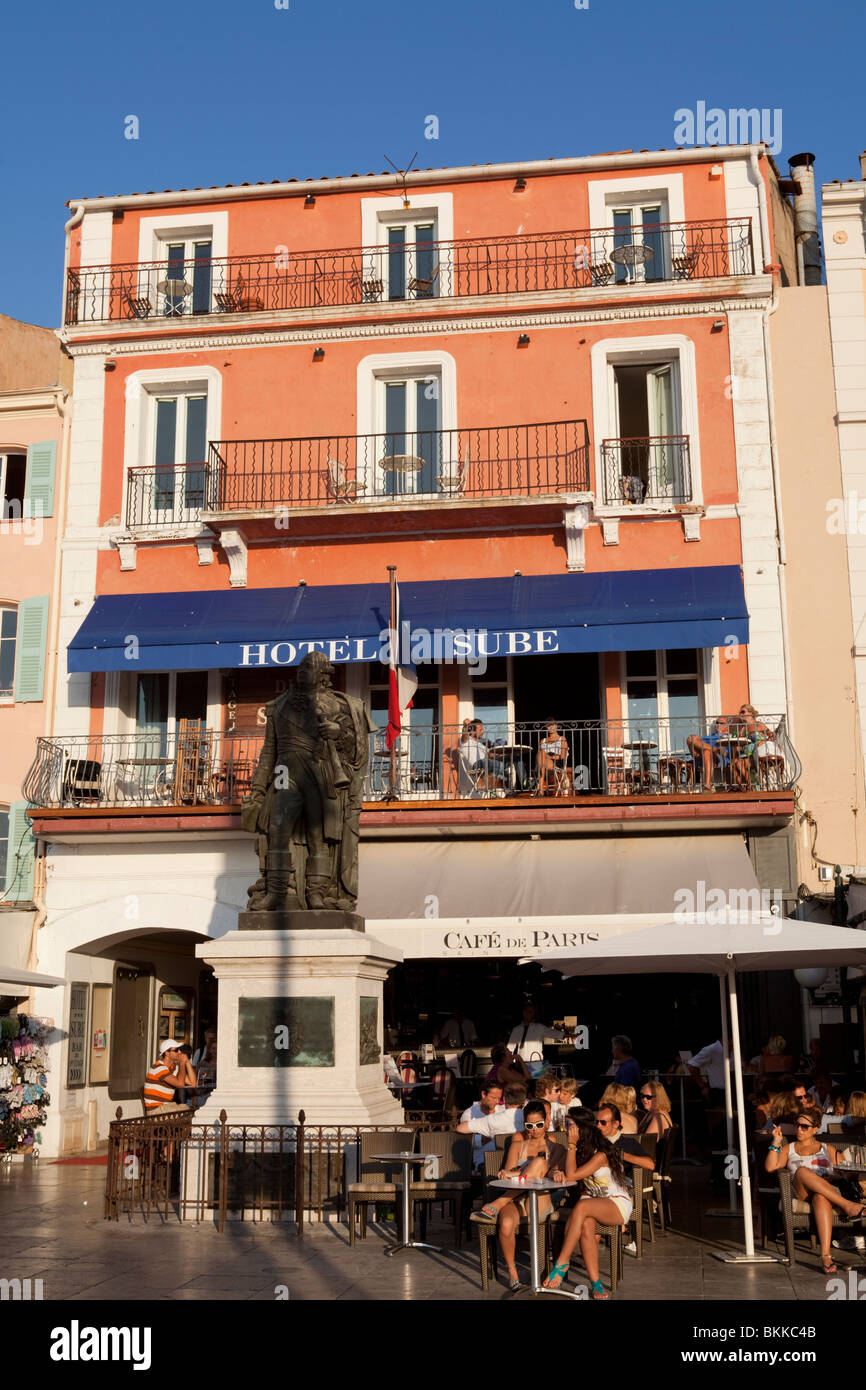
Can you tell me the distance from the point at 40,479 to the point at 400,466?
5524 mm

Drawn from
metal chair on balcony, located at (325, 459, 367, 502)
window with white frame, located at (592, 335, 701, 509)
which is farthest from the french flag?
window with white frame, located at (592, 335, 701, 509)

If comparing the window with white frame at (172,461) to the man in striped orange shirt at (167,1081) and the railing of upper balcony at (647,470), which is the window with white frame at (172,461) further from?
the man in striped orange shirt at (167,1081)

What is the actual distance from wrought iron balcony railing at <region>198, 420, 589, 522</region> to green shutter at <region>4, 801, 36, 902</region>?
5166 mm

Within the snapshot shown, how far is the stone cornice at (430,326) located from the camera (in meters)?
20.4

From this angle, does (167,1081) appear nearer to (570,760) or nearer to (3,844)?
(3,844)

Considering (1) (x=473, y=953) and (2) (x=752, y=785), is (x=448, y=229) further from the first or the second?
(1) (x=473, y=953)

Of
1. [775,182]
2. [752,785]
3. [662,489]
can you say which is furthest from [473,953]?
[775,182]

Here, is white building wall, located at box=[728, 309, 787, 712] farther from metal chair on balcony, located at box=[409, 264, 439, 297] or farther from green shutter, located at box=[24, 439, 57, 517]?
green shutter, located at box=[24, 439, 57, 517]

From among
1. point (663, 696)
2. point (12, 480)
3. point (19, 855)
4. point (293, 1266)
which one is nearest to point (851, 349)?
point (663, 696)

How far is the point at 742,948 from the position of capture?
34.0 ft

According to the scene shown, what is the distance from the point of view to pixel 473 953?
56.8 feet

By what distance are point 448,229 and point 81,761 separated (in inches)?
379

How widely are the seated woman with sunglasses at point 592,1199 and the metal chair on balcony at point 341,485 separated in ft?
40.8

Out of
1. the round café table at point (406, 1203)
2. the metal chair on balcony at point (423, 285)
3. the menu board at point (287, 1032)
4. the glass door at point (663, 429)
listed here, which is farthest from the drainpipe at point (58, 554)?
the round café table at point (406, 1203)
